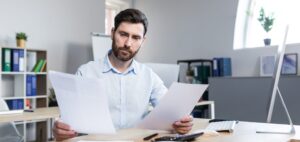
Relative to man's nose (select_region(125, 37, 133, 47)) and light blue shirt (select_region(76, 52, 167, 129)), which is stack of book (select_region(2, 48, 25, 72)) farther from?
man's nose (select_region(125, 37, 133, 47))

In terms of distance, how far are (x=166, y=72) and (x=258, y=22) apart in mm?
2738

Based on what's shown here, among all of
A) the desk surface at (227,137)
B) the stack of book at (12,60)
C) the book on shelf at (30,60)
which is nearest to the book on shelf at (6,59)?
the stack of book at (12,60)

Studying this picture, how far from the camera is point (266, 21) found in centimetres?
484

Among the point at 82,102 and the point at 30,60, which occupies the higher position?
the point at 30,60

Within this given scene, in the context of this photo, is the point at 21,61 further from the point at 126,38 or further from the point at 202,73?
the point at 126,38

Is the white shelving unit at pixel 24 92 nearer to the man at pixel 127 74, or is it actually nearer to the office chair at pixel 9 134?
the office chair at pixel 9 134

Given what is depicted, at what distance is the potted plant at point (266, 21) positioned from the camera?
4809 millimetres

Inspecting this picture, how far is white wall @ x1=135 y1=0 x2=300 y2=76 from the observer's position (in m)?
5.06

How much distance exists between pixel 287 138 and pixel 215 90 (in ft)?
10.9

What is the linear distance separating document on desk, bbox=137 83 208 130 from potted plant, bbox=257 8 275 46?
3772 mm

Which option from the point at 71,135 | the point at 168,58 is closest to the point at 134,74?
the point at 71,135

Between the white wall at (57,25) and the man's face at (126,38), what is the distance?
3123 mm

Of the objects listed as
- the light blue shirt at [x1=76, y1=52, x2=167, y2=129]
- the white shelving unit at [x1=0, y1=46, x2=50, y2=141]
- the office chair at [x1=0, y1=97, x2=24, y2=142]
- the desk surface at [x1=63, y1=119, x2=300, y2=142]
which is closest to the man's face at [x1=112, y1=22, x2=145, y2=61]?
the light blue shirt at [x1=76, y1=52, x2=167, y2=129]

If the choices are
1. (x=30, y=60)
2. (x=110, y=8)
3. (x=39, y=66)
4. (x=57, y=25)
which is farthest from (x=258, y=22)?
(x=30, y=60)
